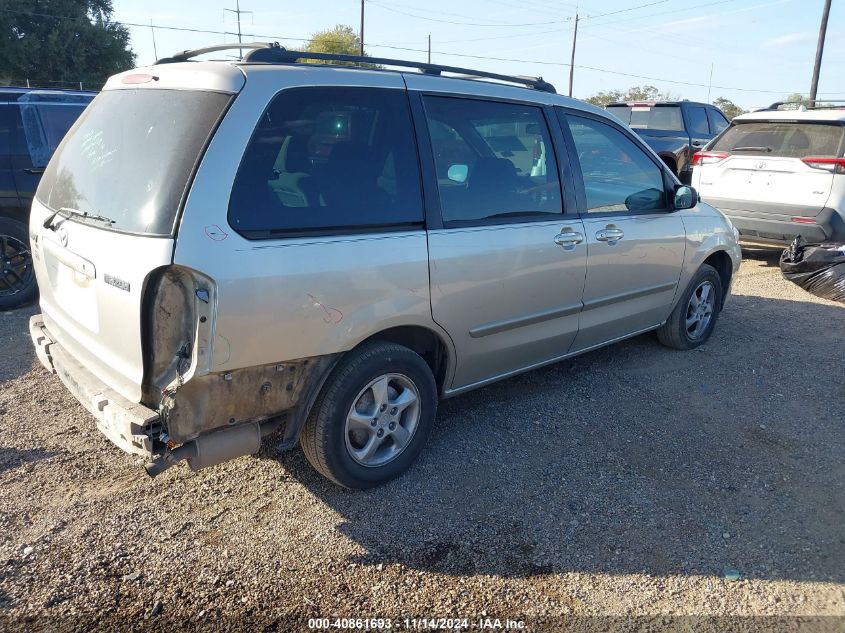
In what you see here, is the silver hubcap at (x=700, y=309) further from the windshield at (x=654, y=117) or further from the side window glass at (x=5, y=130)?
the windshield at (x=654, y=117)

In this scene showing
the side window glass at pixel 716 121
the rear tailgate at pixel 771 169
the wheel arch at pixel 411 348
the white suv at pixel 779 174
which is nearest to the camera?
the wheel arch at pixel 411 348

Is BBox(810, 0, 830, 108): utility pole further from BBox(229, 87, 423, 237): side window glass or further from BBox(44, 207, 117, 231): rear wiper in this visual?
BBox(44, 207, 117, 231): rear wiper

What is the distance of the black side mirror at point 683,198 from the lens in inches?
183

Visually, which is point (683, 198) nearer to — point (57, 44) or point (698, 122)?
point (698, 122)

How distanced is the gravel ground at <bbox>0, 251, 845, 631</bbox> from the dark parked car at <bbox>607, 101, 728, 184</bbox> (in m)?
8.53

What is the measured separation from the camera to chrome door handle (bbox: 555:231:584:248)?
3829mm

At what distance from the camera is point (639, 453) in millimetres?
3766

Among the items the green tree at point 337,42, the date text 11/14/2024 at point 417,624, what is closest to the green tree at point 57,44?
the green tree at point 337,42

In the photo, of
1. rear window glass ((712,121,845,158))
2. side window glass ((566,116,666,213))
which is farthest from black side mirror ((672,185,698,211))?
rear window glass ((712,121,845,158))

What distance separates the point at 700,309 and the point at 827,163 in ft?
11.3

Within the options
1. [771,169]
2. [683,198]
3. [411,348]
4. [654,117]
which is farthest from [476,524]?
[654,117]

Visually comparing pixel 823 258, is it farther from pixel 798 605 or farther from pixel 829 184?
pixel 798 605

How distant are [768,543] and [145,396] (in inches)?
111

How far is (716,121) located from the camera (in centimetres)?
1330
